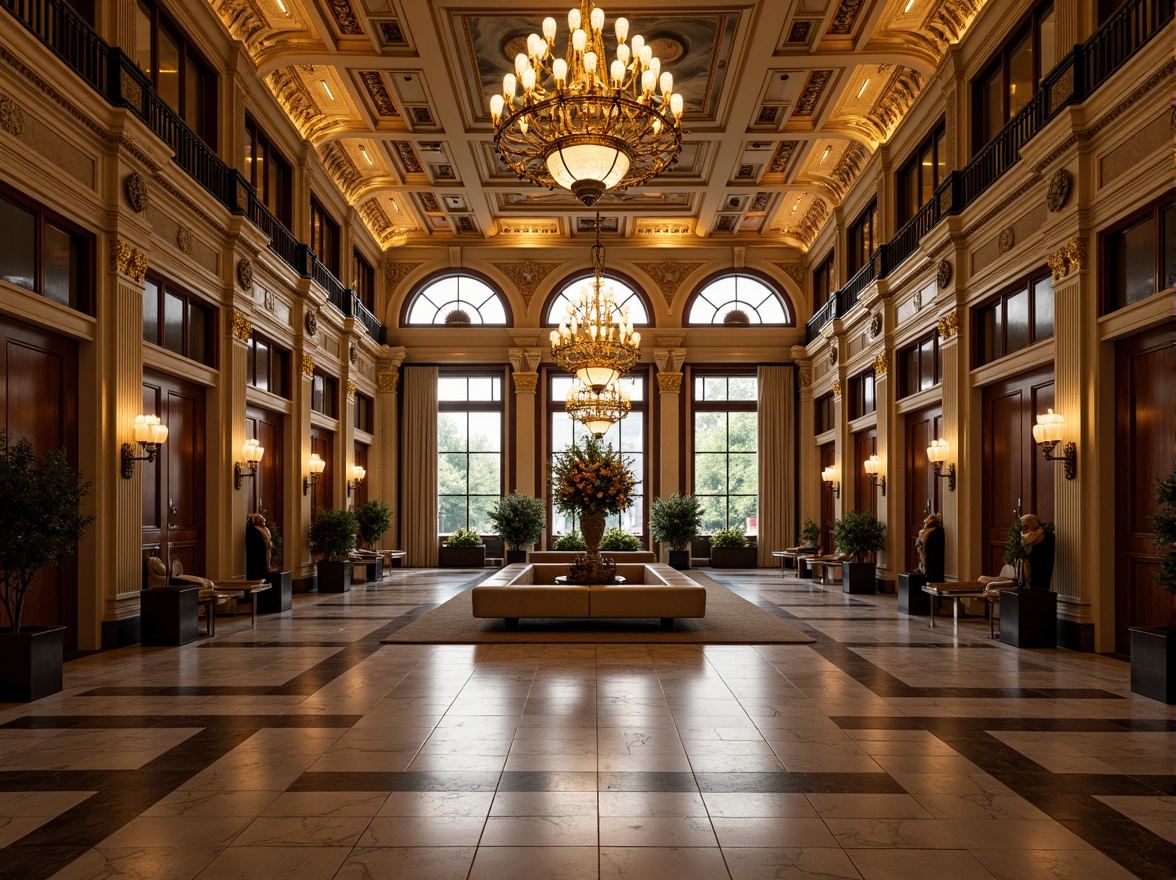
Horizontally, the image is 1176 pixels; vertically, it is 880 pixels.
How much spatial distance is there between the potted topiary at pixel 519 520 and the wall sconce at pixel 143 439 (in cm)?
1085

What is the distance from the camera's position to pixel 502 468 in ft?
71.1

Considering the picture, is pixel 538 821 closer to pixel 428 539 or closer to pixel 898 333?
pixel 898 333

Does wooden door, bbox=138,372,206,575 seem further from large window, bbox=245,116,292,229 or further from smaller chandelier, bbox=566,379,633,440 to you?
smaller chandelier, bbox=566,379,633,440

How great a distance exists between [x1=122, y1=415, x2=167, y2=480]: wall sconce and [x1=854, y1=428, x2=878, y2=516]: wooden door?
1108 cm

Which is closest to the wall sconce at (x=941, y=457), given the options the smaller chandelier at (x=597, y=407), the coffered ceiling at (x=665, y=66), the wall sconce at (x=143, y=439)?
the coffered ceiling at (x=665, y=66)

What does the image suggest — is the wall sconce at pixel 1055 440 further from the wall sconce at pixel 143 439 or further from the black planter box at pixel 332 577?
the black planter box at pixel 332 577

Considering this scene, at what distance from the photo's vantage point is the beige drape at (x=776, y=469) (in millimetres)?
21281

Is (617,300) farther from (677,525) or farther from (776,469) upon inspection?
(677,525)

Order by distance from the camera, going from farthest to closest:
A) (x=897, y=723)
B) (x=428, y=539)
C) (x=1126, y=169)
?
(x=428, y=539) < (x=1126, y=169) < (x=897, y=723)

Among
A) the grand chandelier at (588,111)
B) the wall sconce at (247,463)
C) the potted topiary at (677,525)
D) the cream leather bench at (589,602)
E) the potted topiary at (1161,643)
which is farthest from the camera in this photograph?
the potted topiary at (677,525)

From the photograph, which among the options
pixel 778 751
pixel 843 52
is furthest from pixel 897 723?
pixel 843 52

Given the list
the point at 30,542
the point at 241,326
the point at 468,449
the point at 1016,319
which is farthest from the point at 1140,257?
the point at 468,449

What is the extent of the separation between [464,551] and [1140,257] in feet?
50.0

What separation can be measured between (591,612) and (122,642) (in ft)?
14.4
